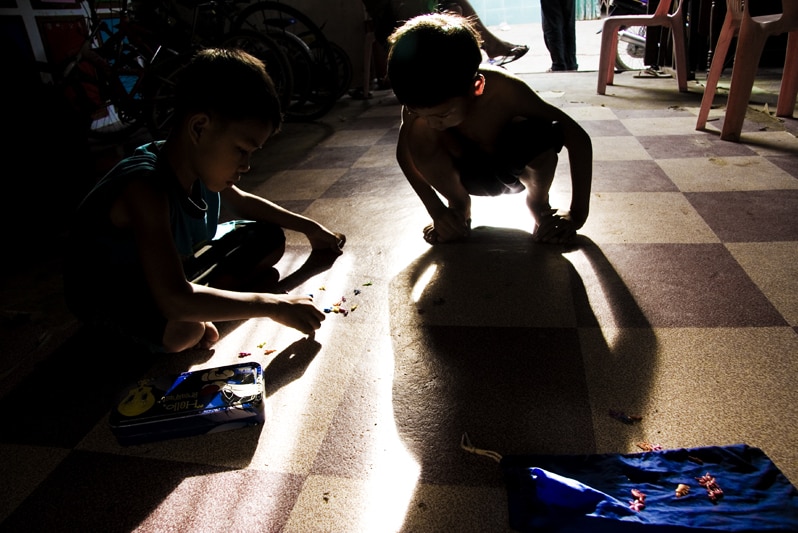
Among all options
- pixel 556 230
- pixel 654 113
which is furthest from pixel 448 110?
pixel 654 113

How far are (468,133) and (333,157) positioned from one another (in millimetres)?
1372

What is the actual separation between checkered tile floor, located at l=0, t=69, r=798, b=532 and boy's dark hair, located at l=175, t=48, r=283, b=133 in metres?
0.55

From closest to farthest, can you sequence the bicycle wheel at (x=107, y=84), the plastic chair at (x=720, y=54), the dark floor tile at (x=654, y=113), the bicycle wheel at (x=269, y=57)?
the plastic chair at (x=720, y=54), the dark floor tile at (x=654, y=113), the bicycle wheel at (x=269, y=57), the bicycle wheel at (x=107, y=84)

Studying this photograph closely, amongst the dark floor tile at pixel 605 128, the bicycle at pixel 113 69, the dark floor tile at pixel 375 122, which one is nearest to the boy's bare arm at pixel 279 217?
the dark floor tile at pixel 605 128

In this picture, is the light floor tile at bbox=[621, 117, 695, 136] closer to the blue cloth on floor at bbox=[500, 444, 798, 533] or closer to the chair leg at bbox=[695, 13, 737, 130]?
the chair leg at bbox=[695, 13, 737, 130]

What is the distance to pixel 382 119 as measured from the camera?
368 cm

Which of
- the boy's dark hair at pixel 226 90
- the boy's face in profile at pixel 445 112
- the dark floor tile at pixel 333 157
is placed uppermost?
the boy's dark hair at pixel 226 90

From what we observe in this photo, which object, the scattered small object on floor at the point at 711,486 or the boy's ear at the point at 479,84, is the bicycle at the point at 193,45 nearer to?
the boy's ear at the point at 479,84

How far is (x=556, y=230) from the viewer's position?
5.34 feet

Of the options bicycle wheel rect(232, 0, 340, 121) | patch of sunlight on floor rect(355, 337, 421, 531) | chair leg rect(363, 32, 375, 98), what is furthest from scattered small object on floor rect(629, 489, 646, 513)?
chair leg rect(363, 32, 375, 98)

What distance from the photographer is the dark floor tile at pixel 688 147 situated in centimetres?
233

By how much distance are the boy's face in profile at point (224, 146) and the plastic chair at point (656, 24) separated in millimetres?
3216

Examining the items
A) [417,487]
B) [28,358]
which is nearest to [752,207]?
[417,487]

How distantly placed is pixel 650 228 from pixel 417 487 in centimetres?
124
